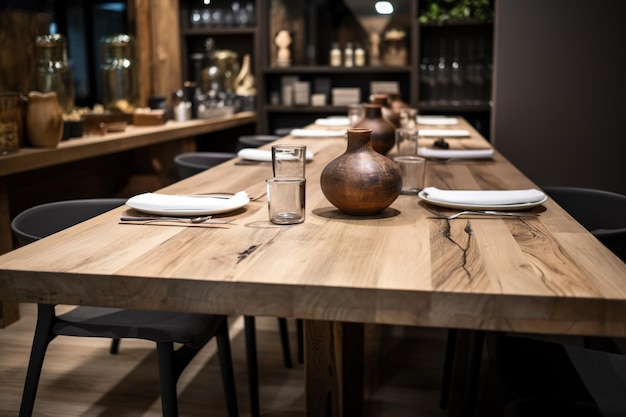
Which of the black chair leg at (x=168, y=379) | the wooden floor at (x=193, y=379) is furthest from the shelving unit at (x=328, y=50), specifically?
the black chair leg at (x=168, y=379)

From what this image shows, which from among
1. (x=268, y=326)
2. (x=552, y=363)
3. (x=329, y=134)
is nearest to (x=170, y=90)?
(x=329, y=134)

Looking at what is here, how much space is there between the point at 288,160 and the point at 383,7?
16.4 feet

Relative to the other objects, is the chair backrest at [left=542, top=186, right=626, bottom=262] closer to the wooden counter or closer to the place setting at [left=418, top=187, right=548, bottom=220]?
the place setting at [left=418, top=187, right=548, bottom=220]

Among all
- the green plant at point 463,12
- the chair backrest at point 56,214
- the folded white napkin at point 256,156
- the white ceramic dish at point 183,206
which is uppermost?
the green plant at point 463,12

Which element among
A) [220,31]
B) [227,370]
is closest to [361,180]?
[227,370]

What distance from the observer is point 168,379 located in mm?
1665

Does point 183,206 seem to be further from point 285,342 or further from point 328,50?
point 328,50

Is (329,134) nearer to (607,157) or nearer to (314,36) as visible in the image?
(607,157)

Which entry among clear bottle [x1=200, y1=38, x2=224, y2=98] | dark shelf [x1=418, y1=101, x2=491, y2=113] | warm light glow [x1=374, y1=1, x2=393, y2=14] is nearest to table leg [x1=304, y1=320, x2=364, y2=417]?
dark shelf [x1=418, y1=101, x2=491, y2=113]

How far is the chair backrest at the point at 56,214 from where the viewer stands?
5.96ft

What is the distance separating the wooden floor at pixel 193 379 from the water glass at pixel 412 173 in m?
0.83

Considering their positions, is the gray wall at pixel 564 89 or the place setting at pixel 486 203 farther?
the gray wall at pixel 564 89

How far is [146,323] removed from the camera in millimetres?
1721

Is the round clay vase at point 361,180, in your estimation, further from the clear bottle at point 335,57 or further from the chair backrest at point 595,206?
the clear bottle at point 335,57
